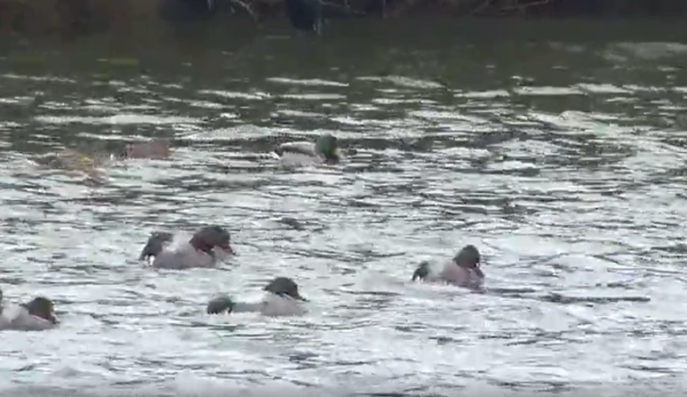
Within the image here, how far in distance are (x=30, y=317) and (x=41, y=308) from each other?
100 mm

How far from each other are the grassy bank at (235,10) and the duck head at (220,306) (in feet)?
91.5

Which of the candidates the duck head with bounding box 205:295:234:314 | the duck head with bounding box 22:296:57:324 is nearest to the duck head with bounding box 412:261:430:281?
the duck head with bounding box 205:295:234:314

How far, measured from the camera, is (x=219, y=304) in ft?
39.3

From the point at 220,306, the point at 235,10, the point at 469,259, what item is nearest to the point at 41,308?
the point at 220,306

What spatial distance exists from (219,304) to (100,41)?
80.1ft

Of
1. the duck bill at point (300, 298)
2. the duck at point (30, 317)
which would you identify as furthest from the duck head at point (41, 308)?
the duck bill at point (300, 298)

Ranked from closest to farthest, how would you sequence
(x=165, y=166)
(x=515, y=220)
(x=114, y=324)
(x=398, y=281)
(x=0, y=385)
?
(x=0, y=385)
(x=114, y=324)
(x=398, y=281)
(x=515, y=220)
(x=165, y=166)

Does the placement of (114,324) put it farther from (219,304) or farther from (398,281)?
(398,281)

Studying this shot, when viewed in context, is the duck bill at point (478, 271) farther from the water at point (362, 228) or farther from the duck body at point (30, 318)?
the duck body at point (30, 318)

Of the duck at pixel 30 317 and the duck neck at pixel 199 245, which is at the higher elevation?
the duck neck at pixel 199 245

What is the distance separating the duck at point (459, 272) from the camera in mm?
12922

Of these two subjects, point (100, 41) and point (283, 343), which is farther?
point (100, 41)

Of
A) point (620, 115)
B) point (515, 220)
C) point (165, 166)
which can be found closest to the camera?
point (515, 220)

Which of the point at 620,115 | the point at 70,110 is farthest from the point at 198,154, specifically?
the point at 620,115
